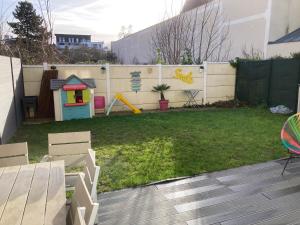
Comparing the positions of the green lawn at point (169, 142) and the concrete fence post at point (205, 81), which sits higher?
the concrete fence post at point (205, 81)

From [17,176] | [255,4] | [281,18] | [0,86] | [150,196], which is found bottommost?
[150,196]

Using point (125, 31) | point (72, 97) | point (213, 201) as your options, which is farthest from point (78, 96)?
point (125, 31)

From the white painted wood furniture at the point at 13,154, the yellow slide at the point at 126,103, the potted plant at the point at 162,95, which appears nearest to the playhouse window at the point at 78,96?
the yellow slide at the point at 126,103

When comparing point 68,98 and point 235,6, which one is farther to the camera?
point 235,6

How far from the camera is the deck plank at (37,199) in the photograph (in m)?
1.44

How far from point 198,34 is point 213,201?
14.5 meters

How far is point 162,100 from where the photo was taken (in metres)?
8.85

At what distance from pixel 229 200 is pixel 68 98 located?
5519 millimetres

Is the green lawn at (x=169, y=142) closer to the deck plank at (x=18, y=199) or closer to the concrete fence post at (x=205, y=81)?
the deck plank at (x=18, y=199)

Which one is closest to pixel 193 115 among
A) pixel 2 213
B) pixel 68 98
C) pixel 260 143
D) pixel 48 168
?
pixel 260 143

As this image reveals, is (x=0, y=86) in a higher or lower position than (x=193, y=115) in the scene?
higher

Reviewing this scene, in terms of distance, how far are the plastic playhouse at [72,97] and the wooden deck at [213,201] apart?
463cm

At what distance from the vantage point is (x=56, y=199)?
1660 millimetres

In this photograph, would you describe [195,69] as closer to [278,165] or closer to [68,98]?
[68,98]
